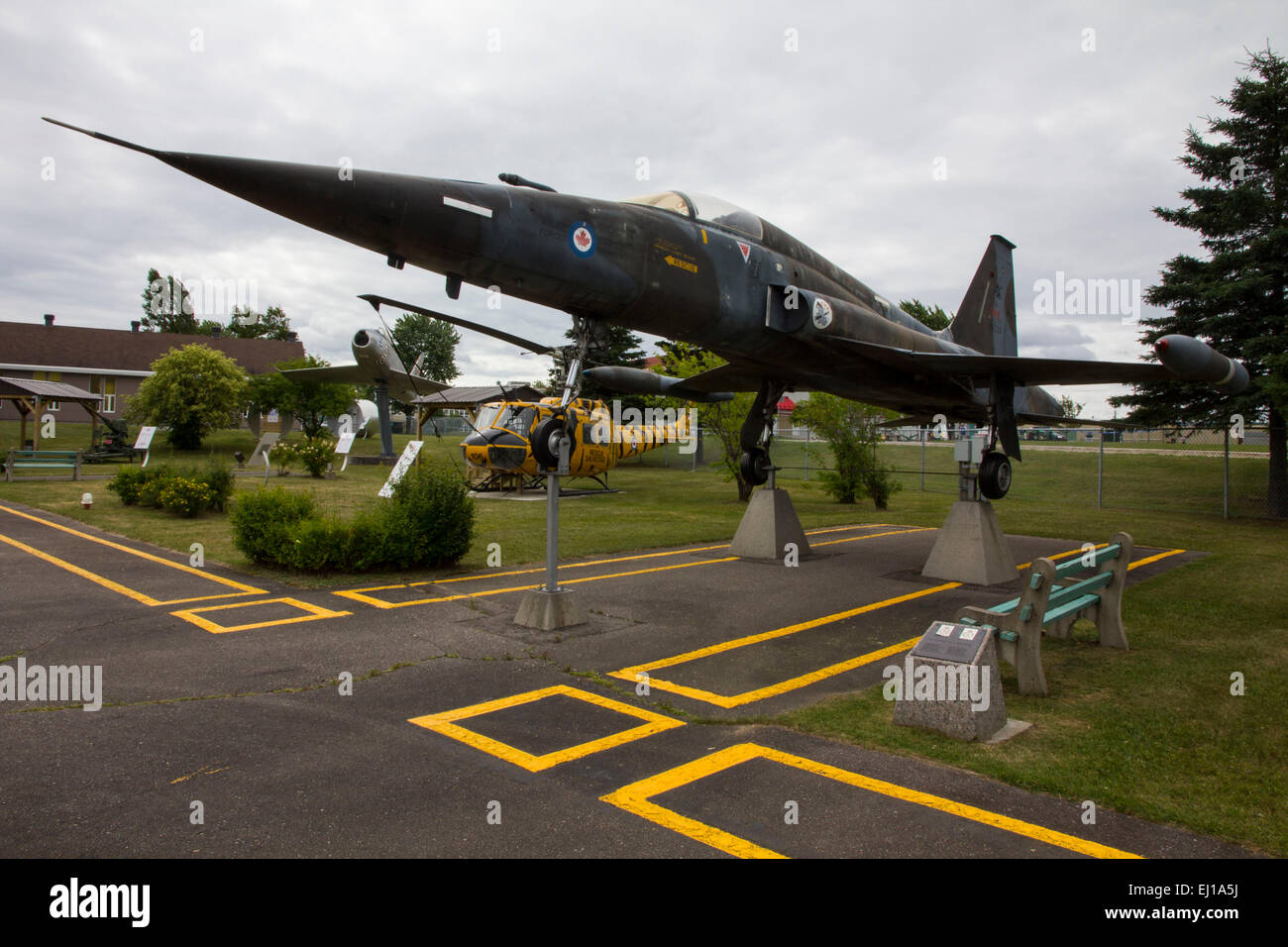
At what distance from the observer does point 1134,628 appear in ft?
26.1

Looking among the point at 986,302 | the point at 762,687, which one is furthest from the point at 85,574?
the point at 986,302

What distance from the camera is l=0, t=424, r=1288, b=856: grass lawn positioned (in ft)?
13.6

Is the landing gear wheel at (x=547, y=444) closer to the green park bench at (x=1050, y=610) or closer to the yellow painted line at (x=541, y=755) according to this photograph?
the yellow painted line at (x=541, y=755)

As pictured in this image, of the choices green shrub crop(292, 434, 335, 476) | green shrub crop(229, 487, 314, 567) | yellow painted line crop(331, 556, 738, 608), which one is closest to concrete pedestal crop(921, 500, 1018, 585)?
yellow painted line crop(331, 556, 738, 608)

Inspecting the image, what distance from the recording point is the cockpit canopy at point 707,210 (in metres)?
8.34

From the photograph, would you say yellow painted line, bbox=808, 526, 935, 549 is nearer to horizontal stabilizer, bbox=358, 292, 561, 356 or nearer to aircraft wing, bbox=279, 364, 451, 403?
horizontal stabilizer, bbox=358, 292, 561, 356

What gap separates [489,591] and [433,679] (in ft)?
11.0

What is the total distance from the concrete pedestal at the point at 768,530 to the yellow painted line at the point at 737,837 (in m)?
7.26

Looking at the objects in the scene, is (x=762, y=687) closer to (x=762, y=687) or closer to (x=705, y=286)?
(x=762, y=687)

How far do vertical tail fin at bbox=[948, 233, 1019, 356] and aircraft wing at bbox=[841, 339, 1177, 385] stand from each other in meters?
3.80

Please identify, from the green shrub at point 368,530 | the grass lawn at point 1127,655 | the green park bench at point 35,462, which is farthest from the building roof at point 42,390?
the green shrub at point 368,530
